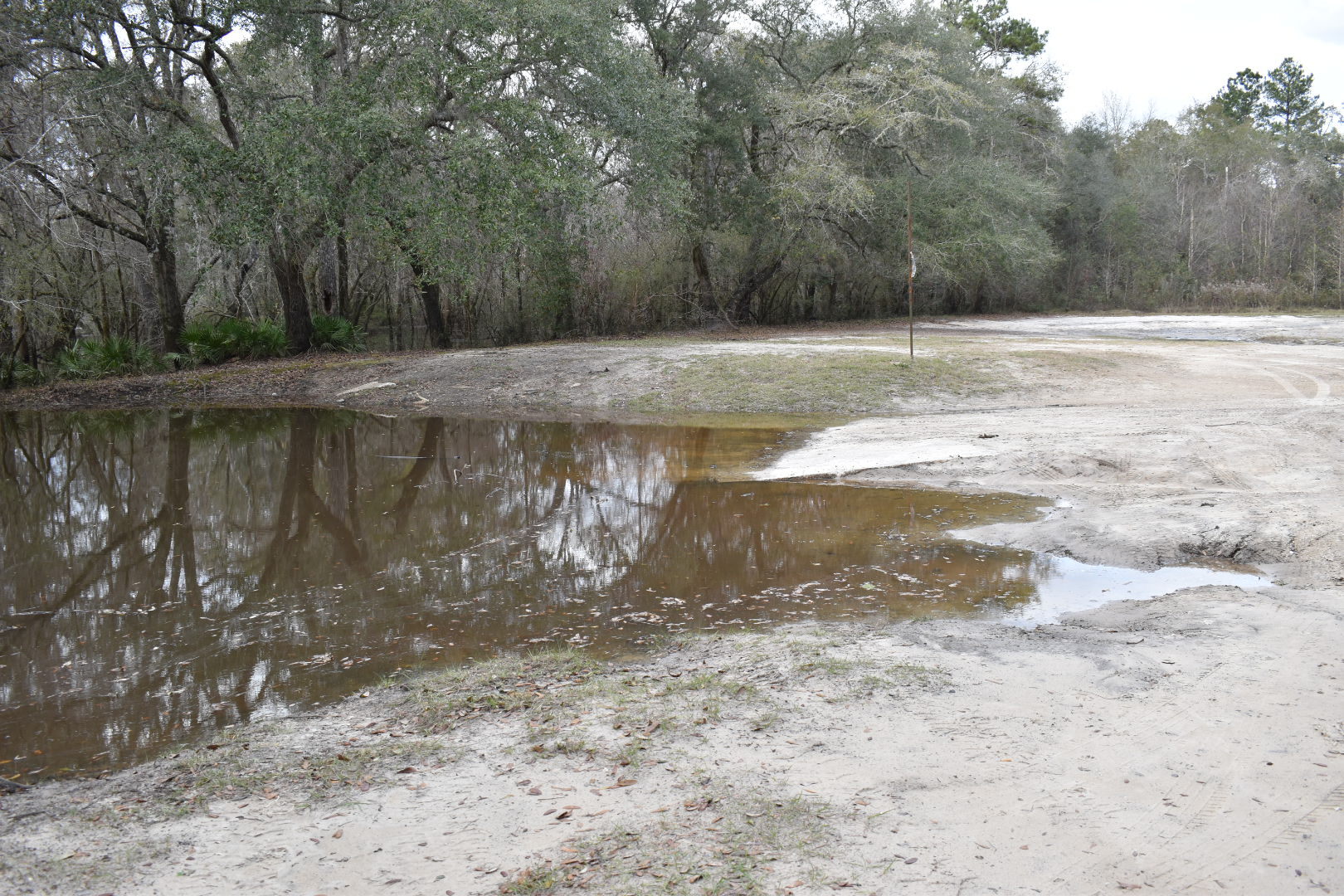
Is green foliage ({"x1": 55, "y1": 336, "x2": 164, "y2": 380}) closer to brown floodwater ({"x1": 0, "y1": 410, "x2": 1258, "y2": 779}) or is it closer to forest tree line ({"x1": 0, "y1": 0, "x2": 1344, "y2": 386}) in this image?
forest tree line ({"x1": 0, "y1": 0, "x2": 1344, "y2": 386})

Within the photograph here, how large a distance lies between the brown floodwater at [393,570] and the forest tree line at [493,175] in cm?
806

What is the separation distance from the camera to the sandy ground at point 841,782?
11.0ft

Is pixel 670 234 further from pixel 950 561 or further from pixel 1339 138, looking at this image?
pixel 1339 138

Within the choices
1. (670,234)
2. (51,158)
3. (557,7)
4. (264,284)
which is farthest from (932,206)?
(51,158)

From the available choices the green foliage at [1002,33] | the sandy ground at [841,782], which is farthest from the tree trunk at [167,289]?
the green foliage at [1002,33]

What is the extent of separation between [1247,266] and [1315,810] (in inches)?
1863

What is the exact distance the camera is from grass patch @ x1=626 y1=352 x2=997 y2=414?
1628cm

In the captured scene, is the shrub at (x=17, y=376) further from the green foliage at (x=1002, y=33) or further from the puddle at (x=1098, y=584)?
the green foliage at (x=1002, y=33)

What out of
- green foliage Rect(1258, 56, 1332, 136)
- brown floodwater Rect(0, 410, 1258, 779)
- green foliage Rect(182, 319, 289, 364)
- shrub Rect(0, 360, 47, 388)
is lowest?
brown floodwater Rect(0, 410, 1258, 779)

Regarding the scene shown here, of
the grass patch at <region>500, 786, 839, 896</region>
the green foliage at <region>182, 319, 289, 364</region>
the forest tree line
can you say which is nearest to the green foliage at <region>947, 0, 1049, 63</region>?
the forest tree line

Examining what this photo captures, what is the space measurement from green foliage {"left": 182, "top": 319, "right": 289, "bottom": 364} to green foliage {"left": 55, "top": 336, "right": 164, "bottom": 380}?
92cm

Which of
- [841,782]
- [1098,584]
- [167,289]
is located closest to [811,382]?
[1098,584]

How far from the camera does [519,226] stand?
1969cm

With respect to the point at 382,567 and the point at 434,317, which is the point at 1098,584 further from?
the point at 434,317
